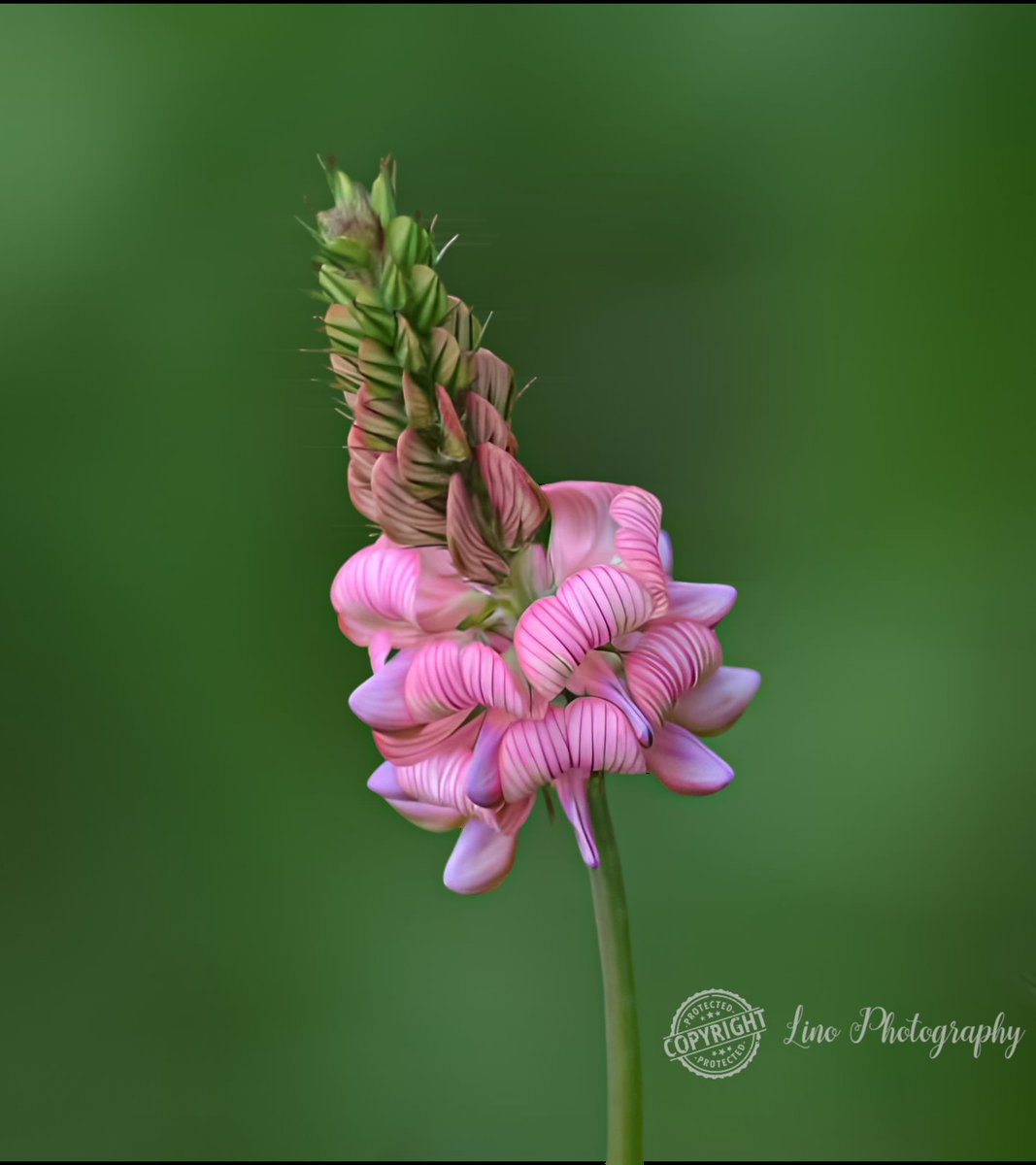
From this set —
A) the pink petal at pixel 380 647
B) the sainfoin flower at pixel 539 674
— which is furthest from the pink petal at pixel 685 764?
the pink petal at pixel 380 647

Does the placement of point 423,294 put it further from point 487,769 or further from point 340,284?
point 487,769

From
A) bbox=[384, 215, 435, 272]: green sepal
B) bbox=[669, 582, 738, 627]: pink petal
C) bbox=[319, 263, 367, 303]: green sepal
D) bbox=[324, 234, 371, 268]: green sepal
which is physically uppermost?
bbox=[384, 215, 435, 272]: green sepal

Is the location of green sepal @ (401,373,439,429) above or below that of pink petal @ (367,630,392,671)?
above

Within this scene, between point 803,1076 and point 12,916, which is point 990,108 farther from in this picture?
point 12,916

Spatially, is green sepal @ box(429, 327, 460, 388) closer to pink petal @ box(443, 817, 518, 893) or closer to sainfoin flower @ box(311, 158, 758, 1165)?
sainfoin flower @ box(311, 158, 758, 1165)

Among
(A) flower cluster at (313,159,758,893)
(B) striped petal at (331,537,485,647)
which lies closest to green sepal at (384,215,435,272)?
(A) flower cluster at (313,159,758,893)

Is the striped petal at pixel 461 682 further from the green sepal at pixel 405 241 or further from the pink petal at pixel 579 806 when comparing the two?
the green sepal at pixel 405 241
